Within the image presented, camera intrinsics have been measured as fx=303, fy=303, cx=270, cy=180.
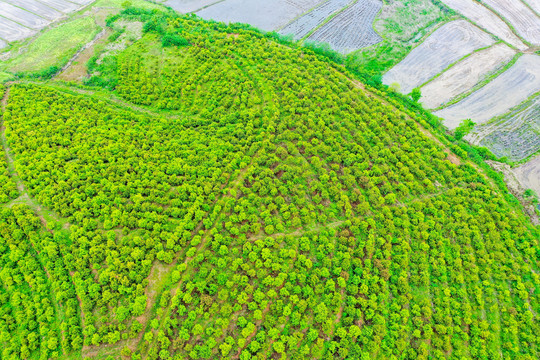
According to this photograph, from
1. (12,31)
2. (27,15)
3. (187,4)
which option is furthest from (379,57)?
(27,15)

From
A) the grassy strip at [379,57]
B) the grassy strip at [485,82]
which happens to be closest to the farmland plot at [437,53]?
the grassy strip at [379,57]

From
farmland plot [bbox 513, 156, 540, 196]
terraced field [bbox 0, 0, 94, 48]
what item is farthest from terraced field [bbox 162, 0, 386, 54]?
farmland plot [bbox 513, 156, 540, 196]

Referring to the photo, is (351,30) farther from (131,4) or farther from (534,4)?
(131,4)

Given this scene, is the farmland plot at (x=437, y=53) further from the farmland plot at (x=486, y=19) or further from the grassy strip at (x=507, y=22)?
the grassy strip at (x=507, y=22)

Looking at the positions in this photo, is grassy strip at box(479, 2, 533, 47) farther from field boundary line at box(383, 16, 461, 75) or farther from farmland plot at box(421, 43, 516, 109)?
field boundary line at box(383, 16, 461, 75)

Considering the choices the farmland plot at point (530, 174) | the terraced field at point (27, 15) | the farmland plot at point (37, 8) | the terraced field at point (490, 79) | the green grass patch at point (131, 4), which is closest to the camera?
the farmland plot at point (530, 174)

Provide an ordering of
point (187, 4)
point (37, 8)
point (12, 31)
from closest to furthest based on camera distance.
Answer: point (12, 31) < point (37, 8) < point (187, 4)

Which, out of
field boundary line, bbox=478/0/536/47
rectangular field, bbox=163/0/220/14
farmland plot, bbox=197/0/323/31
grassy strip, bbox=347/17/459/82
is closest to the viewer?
grassy strip, bbox=347/17/459/82
